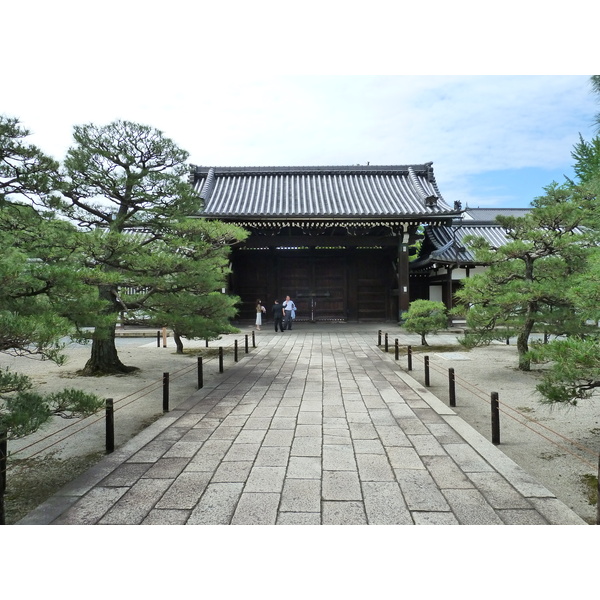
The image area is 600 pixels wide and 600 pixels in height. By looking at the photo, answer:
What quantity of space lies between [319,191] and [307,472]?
57.3ft

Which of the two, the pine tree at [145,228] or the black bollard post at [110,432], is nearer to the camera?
the black bollard post at [110,432]

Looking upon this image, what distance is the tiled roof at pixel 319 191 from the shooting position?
1639 centimetres

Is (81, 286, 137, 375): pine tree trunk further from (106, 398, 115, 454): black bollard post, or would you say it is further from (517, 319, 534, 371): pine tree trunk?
(517, 319, 534, 371): pine tree trunk

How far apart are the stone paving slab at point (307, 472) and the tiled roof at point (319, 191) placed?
11.3 m

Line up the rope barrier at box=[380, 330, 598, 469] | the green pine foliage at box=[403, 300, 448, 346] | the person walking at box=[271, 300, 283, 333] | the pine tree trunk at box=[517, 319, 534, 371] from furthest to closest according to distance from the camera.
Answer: the person walking at box=[271, 300, 283, 333], the green pine foliage at box=[403, 300, 448, 346], the pine tree trunk at box=[517, 319, 534, 371], the rope barrier at box=[380, 330, 598, 469]

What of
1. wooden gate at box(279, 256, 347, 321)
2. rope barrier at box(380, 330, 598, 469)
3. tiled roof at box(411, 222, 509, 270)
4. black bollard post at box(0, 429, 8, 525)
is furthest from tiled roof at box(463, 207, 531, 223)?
black bollard post at box(0, 429, 8, 525)

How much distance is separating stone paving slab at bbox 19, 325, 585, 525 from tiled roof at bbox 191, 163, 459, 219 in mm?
11350

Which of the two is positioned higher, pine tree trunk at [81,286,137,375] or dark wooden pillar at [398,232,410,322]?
dark wooden pillar at [398,232,410,322]

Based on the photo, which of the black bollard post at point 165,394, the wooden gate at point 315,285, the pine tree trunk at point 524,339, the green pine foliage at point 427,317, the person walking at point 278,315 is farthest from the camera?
the wooden gate at point 315,285

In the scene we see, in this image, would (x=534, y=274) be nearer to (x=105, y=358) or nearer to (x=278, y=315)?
(x=105, y=358)

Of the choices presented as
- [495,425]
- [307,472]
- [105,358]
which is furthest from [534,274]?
[105,358]

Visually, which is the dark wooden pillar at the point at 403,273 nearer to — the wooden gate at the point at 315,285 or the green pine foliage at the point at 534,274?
the wooden gate at the point at 315,285

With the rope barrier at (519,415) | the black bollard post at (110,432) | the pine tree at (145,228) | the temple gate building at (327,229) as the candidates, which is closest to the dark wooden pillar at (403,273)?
the temple gate building at (327,229)

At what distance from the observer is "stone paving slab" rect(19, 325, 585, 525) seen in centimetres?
274
